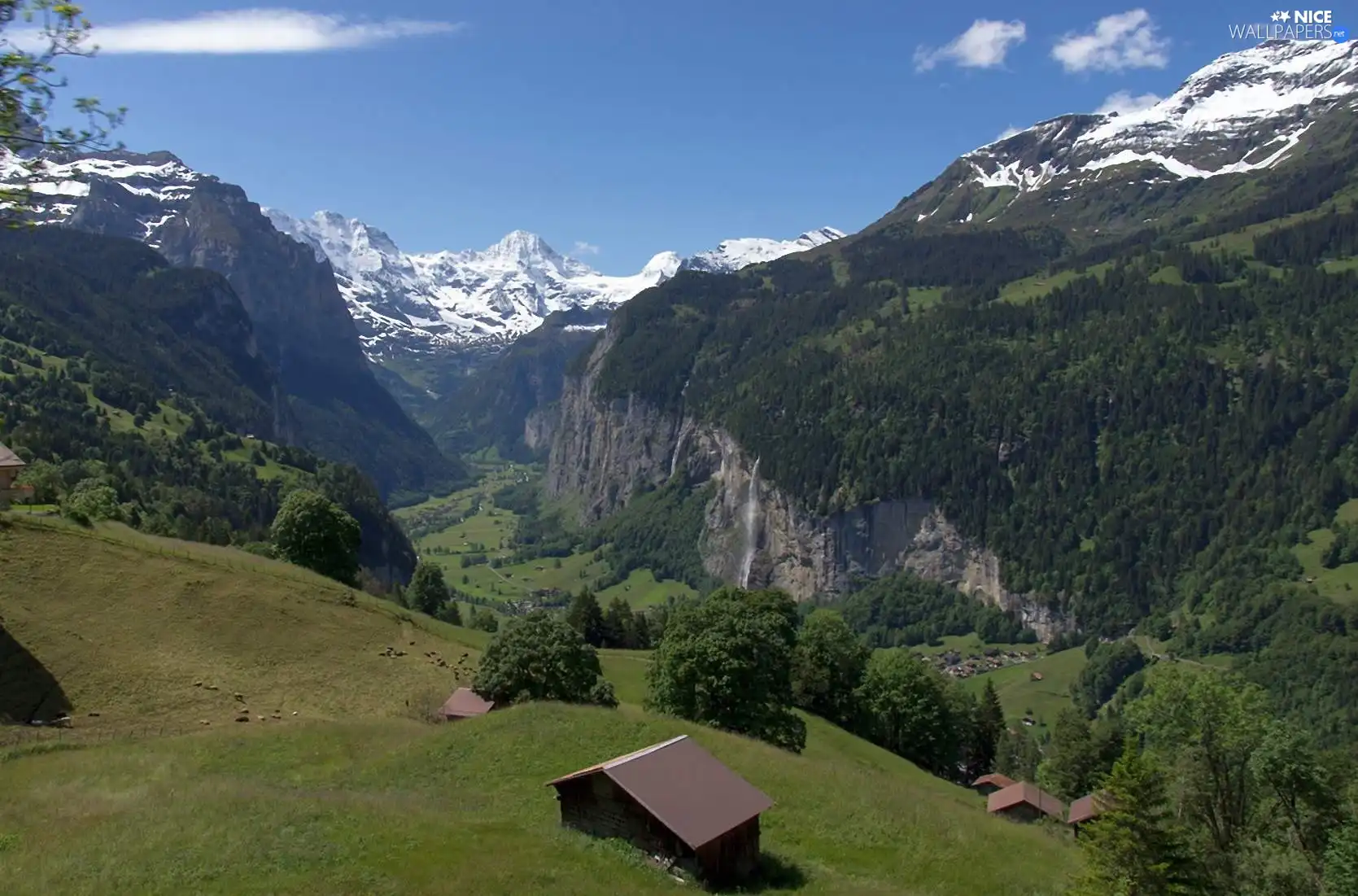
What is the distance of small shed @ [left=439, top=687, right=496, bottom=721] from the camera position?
6331cm

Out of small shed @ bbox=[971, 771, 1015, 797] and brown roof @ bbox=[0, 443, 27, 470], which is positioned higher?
brown roof @ bbox=[0, 443, 27, 470]

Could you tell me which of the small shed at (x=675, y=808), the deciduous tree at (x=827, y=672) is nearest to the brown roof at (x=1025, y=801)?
the deciduous tree at (x=827, y=672)

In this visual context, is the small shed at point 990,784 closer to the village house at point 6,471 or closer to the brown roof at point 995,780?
the brown roof at point 995,780

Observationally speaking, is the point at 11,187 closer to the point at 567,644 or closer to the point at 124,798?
the point at 124,798

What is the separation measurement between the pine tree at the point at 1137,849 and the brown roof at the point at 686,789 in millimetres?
13470

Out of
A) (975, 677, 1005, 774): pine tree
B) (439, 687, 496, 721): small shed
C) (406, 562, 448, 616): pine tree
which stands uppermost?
(439, 687, 496, 721): small shed

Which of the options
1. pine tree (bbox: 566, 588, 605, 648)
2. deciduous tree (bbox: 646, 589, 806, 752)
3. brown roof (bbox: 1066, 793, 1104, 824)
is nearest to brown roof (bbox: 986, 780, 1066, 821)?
brown roof (bbox: 1066, 793, 1104, 824)

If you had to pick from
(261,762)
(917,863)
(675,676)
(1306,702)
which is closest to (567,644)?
(675,676)

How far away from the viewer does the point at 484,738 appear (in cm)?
5062

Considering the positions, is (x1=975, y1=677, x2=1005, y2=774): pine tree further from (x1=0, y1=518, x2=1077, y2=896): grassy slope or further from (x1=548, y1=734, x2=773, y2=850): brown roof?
(x1=548, y1=734, x2=773, y2=850): brown roof

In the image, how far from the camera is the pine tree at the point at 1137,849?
1502 inches

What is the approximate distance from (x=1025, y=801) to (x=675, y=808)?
195 ft

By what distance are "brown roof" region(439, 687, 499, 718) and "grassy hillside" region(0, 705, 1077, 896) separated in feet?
21.1

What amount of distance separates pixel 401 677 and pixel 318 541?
3885cm
